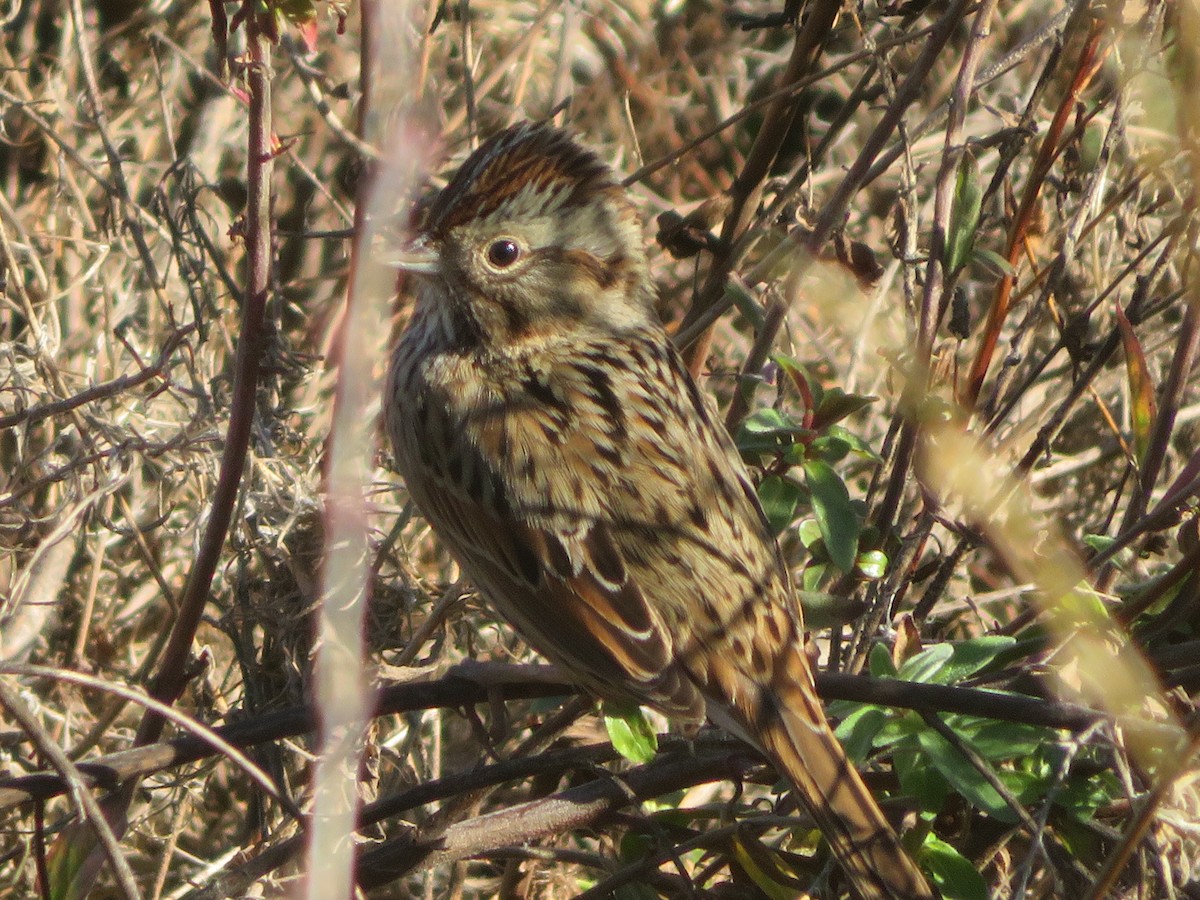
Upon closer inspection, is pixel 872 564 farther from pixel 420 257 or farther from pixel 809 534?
pixel 420 257

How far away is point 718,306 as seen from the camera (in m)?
2.98

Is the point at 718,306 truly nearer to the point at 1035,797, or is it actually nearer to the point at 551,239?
the point at 551,239

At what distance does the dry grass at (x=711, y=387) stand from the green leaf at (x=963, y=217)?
28mm

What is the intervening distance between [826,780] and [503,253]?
1.19 metres

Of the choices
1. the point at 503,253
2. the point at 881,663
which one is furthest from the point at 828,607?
the point at 503,253

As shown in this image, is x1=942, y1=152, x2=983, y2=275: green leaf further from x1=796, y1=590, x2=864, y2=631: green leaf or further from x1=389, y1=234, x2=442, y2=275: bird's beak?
x1=389, y1=234, x2=442, y2=275: bird's beak

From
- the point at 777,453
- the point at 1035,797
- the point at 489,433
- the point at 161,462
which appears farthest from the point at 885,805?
the point at 161,462

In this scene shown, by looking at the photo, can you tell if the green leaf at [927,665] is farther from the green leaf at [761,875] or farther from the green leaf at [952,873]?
the green leaf at [761,875]

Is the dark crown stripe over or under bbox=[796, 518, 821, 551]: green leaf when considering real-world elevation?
over

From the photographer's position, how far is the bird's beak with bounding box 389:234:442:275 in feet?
9.57

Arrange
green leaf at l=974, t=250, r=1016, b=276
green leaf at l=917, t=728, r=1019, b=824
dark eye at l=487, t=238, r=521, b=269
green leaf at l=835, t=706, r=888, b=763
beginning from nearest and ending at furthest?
1. green leaf at l=917, t=728, r=1019, b=824
2. green leaf at l=835, t=706, r=888, b=763
3. green leaf at l=974, t=250, r=1016, b=276
4. dark eye at l=487, t=238, r=521, b=269

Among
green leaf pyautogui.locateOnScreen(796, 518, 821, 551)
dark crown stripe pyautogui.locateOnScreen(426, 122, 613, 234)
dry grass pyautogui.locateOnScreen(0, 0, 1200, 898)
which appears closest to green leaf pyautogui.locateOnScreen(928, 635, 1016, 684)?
dry grass pyautogui.locateOnScreen(0, 0, 1200, 898)

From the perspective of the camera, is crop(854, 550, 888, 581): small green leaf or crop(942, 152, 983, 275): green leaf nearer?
crop(942, 152, 983, 275): green leaf

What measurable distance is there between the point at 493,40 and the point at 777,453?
8.54ft
